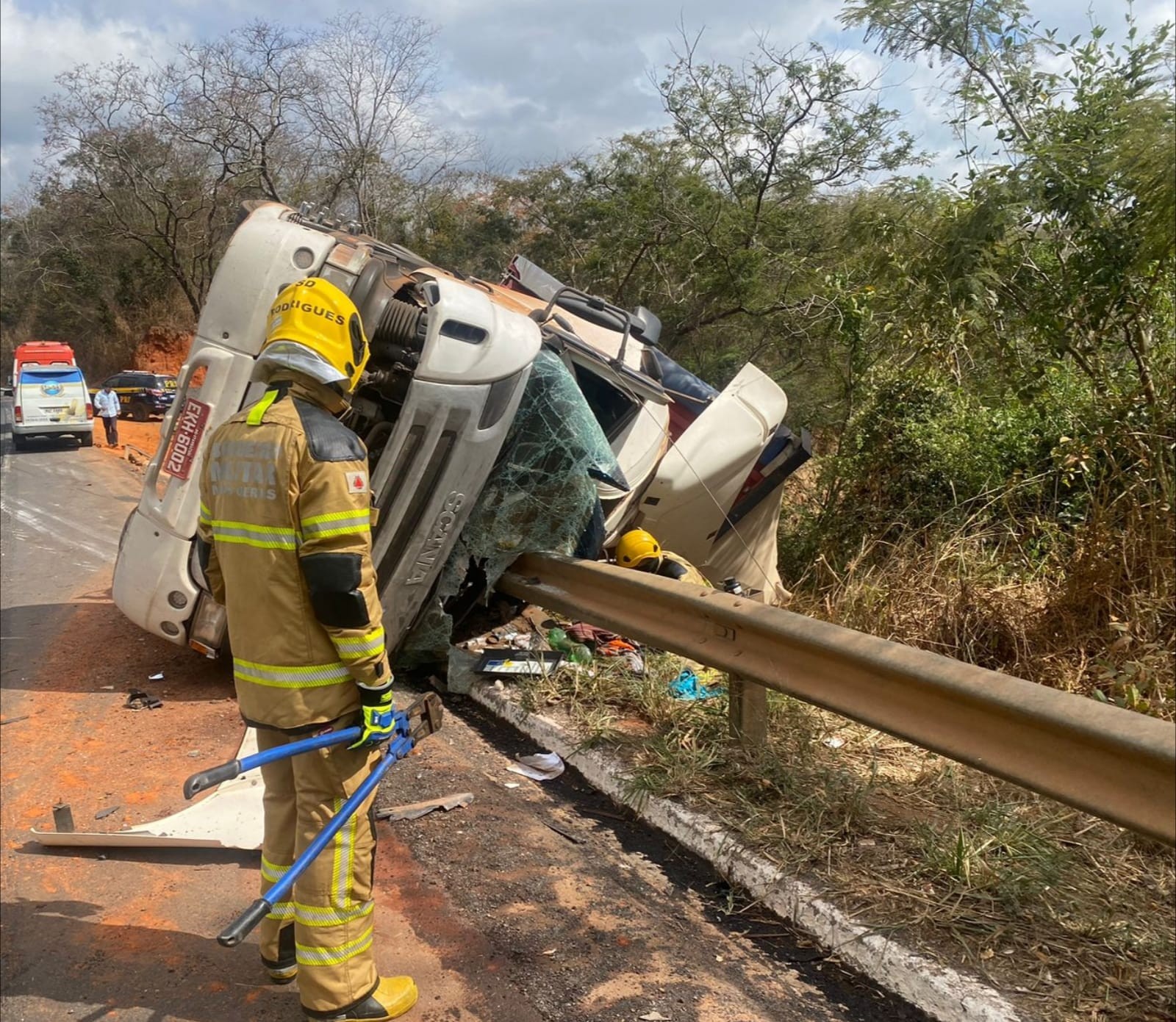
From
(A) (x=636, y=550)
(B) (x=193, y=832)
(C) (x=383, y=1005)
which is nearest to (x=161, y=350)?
(A) (x=636, y=550)

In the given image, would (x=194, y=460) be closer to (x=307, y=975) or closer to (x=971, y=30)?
(x=307, y=975)

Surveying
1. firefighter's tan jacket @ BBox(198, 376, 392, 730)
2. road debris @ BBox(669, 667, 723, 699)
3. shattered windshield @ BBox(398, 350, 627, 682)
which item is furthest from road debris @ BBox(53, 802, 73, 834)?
road debris @ BBox(669, 667, 723, 699)

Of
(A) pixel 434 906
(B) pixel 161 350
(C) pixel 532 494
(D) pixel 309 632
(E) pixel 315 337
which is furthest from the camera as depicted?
(B) pixel 161 350

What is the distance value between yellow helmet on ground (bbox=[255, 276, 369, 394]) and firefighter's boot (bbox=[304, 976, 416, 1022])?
5.33 feet

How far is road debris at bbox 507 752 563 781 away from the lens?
4164mm

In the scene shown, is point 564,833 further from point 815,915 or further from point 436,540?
point 436,540

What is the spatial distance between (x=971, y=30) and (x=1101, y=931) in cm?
712

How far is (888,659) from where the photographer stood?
9.99 ft

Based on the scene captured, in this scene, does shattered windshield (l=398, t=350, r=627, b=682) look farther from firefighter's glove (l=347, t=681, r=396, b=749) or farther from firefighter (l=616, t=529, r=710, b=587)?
firefighter's glove (l=347, t=681, r=396, b=749)

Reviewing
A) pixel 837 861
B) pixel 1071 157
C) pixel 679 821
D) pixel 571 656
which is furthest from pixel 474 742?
pixel 1071 157

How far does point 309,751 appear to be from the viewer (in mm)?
2654

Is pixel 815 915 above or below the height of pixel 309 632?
below

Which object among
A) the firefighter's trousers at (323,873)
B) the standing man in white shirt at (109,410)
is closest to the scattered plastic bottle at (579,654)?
the firefighter's trousers at (323,873)

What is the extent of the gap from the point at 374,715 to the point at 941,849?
1.76 metres
